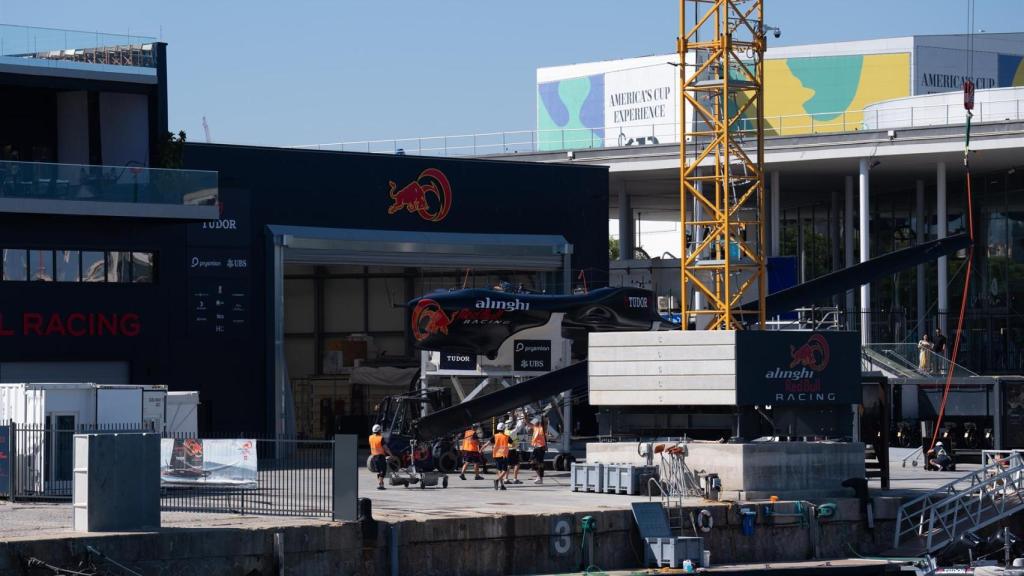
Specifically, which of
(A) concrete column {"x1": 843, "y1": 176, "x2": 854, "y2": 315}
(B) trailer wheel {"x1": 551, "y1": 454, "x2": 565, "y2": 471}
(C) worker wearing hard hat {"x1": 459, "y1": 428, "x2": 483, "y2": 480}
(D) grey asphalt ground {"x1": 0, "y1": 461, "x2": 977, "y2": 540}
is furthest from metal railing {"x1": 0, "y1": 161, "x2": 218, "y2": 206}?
(A) concrete column {"x1": 843, "y1": 176, "x2": 854, "y2": 315}

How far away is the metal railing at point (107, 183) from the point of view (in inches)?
1636

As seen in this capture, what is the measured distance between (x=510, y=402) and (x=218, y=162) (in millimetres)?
13146

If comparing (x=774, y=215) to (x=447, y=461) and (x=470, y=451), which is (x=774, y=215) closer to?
(x=447, y=461)

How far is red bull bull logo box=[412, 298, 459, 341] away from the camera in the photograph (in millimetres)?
42656

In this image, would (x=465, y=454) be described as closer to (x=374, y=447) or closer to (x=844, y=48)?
(x=374, y=447)

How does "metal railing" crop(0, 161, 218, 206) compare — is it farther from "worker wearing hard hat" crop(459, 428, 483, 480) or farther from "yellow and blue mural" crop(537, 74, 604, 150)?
"yellow and blue mural" crop(537, 74, 604, 150)

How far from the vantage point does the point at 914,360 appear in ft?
174

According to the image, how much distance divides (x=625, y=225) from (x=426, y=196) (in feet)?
57.3

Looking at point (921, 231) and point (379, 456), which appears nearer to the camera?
point (379, 456)

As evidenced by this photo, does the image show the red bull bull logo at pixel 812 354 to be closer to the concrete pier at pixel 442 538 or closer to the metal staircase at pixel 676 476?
the concrete pier at pixel 442 538

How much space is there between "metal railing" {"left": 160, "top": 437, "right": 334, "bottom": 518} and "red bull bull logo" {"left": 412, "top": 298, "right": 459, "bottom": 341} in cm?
1158

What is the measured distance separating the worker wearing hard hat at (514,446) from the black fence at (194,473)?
313 inches

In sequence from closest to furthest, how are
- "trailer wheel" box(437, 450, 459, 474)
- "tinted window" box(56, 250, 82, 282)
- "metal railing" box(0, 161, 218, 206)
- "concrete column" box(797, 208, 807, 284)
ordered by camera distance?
1. "trailer wheel" box(437, 450, 459, 474)
2. "metal railing" box(0, 161, 218, 206)
3. "tinted window" box(56, 250, 82, 282)
4. "concrete column" box(797, 208, 807, 284)

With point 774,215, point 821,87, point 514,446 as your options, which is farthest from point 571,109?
point 514,446
